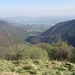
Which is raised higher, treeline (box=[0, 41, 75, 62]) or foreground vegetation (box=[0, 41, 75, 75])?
foreground vegetation (box=[0, 41, 75, 75])

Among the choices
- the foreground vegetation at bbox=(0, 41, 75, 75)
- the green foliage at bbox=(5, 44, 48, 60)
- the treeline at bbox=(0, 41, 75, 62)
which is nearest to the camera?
the foreground vegetation at bbox=(0, 41, 75, 75)

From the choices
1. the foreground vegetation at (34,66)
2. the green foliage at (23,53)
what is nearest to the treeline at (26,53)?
the green foliage at (23,53)

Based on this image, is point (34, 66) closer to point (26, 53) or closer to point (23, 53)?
point (23, 53)

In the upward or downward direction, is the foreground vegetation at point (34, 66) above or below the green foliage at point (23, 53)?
above

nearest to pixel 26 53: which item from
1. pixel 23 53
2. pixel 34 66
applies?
pixel 23 53

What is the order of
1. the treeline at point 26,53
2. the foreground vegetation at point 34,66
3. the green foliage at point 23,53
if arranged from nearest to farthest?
1. the foreground vegetation at point 34,66
2. the treeline at point 26,53
3. the green foliage at point 23,53

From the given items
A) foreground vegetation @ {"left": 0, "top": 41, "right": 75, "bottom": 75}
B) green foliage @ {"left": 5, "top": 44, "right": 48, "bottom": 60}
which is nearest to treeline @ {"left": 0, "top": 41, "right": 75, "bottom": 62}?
green foliage @ {"left": 5, "top": 44, "right": 48, "bottom": 60}

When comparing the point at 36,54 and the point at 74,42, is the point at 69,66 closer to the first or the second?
the point at 36,54

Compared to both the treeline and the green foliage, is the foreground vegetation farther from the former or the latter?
the green foliage

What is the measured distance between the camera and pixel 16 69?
7.84 m

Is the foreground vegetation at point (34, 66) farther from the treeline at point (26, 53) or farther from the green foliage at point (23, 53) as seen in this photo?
the green foliage at point (23, 53)

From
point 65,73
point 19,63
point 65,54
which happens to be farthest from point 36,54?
point 65,73

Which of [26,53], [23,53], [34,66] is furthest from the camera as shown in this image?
[26,53]

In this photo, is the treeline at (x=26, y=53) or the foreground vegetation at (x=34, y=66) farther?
the treeline at (x=26, y=53)
